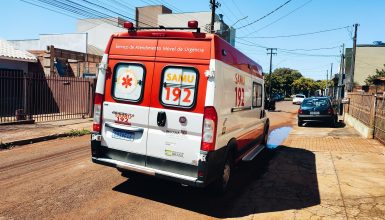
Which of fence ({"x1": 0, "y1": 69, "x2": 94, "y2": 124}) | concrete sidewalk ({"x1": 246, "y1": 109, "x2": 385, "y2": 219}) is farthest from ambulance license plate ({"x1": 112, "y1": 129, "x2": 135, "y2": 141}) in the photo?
fence ({"x1": 0, "y1": 69, "x2": 94, "y2": 124})

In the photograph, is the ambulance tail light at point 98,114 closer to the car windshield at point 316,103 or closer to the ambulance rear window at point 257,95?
the ambulance rear window at point 257,95

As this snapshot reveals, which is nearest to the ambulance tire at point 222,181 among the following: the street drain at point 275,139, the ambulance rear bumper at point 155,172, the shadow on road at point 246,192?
the shadow on road at point 246,192

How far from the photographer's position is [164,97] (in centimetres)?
524

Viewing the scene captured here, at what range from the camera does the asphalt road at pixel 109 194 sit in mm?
4797

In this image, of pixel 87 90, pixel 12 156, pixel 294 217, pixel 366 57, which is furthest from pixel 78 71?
pixel 366 57

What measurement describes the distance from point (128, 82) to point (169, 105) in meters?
0.91

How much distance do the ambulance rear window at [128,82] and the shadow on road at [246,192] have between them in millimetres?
1701

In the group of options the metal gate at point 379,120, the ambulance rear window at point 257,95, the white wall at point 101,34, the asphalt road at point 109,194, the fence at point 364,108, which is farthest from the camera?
the white wall at point 101,34

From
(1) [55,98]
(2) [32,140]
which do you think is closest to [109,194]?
(2) [32,140]

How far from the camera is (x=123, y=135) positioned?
5.57 m

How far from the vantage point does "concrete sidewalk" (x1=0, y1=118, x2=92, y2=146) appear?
9805 millimetres

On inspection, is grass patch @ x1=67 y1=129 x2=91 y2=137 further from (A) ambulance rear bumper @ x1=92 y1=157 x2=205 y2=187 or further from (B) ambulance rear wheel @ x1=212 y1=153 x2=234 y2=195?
(B) ambulance rear wheel @ x1=212 y1=153 x2=234 y2=195

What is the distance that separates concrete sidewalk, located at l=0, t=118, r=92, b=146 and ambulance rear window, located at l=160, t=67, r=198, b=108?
6.33 metres

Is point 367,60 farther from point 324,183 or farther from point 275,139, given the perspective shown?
point 324,183
